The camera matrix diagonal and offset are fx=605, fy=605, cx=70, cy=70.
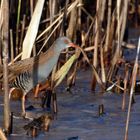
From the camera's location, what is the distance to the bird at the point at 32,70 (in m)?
6.74

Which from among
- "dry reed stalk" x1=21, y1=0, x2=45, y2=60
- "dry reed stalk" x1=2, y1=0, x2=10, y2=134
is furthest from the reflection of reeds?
"dry reed stalk" x1=2, y1=0, x2=10, y2=134

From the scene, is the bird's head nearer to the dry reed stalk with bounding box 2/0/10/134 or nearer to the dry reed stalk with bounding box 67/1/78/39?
the dry reed stalk with bounding box 67/1/78/39

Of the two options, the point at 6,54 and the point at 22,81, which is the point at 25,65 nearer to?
the point at 22,81

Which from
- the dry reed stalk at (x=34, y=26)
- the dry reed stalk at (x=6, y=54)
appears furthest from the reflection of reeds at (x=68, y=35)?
the dry reed stalk at (x=6, y=54)

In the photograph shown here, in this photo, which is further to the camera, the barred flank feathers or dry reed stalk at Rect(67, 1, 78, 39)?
dry reed stalk at Rect(67, 1, 78, 39)

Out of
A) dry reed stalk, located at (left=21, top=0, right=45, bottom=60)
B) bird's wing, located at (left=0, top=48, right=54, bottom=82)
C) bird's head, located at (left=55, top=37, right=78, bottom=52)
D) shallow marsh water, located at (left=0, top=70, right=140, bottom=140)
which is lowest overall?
shallow marsh water, located at (left=0, top=70, right=140, bottom=140)

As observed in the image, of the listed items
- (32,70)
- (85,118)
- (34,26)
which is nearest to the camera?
(85,118)

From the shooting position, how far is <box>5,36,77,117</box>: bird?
6.74 meters

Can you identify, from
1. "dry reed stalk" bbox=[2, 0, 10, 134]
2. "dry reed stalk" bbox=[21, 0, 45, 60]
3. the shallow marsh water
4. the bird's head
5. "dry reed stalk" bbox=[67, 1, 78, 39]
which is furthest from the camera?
"dry reed stalk" bbox=[67, 1, 78, 39]

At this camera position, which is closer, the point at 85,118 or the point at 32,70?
the point at 85,118

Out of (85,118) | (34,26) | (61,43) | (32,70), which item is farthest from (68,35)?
(85,118)

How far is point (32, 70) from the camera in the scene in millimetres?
6855

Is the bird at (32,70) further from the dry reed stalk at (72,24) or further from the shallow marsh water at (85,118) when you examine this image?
the dry reed stalk at (72,24)

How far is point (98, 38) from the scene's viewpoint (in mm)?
7438
